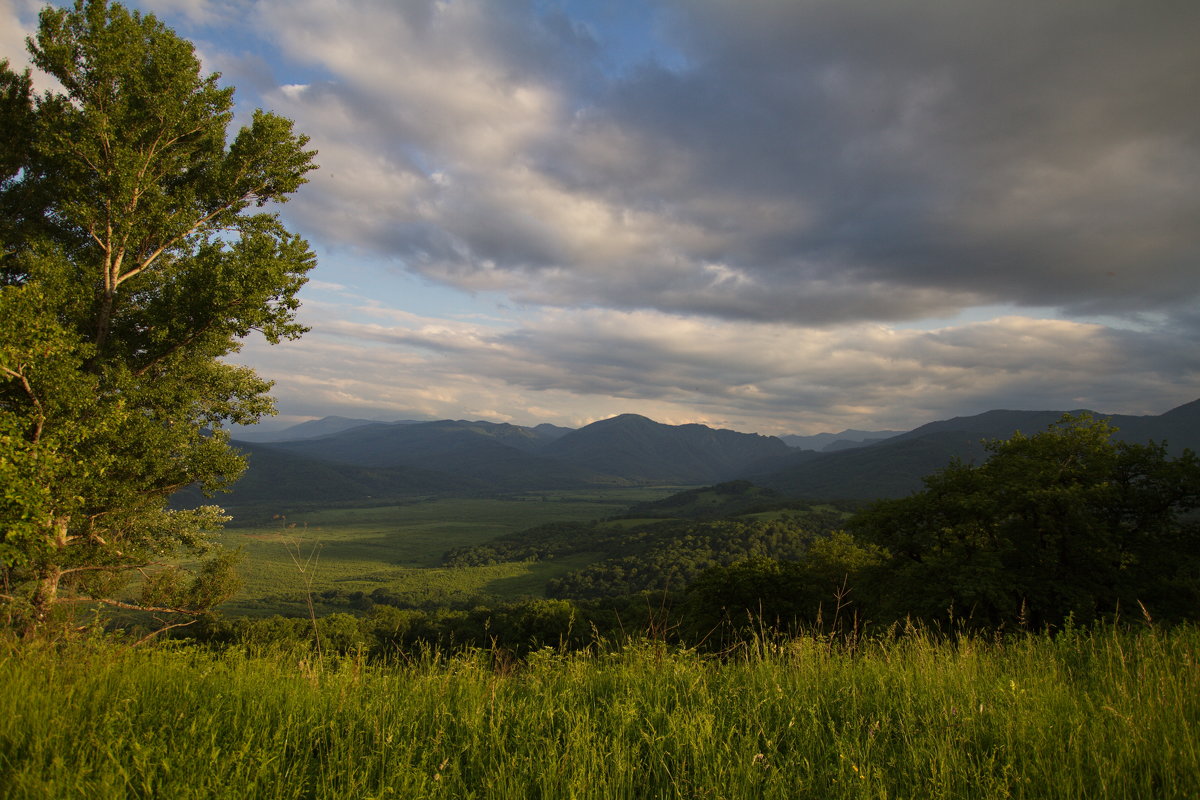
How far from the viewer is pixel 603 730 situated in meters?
3.68

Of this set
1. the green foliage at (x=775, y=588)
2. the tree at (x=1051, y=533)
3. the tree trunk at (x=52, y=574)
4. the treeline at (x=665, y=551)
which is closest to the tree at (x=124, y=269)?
the tree trunk at (x=52, y=574)

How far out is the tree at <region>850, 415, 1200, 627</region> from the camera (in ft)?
77.8

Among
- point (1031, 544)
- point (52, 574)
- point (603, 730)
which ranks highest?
point (603, 730)

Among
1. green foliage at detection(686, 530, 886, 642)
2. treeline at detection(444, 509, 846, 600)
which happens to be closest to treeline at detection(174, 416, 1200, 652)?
green foliage at detection(686, 530, 886, 642)

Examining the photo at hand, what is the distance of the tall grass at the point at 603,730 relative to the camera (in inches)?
112

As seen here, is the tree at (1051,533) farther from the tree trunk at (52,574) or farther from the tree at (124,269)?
the tree trunk at (52,574)

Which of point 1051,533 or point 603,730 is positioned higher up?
point 603,730

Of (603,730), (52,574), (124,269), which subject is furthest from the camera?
(124,269)

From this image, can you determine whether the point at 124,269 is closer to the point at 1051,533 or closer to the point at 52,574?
the point at 52,574

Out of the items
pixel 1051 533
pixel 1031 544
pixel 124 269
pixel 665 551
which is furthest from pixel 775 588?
pixel 665 551

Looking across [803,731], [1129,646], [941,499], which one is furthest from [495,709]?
[941,499]

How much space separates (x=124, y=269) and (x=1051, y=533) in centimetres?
4013

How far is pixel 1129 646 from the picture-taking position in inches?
212

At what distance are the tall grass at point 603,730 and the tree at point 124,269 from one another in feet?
28.4
